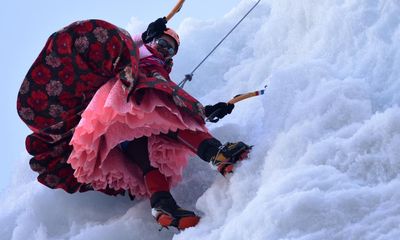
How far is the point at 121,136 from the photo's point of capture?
195 centimetres

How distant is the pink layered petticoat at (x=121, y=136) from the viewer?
1901 mm

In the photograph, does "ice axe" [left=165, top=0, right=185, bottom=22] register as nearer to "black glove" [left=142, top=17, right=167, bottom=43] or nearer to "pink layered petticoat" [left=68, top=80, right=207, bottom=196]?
"black glove" [left=142, top=17, right=167, bottom=43]

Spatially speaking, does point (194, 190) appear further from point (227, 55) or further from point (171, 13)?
point (227, 55)

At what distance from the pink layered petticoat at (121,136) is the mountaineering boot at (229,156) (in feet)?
0.53

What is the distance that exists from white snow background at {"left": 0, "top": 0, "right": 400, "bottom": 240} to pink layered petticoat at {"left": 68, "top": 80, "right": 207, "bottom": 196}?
0.43ft

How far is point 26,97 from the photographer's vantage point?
83.5 inches

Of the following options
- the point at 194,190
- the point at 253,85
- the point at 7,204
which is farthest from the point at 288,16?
the point at 7,204

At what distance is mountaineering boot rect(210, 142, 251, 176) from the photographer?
1847 millimetres

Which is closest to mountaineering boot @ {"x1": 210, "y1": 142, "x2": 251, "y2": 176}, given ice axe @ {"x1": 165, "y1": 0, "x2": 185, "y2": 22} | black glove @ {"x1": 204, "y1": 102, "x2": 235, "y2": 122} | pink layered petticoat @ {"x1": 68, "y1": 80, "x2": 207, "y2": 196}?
pink layered petticoat @ {"x1": 68, "y1": 80, "x2": 207, "y2": 196}

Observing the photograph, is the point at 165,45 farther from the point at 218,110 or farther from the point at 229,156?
the point at 229,156

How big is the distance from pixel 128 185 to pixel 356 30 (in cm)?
89

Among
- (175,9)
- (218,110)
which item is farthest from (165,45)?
(218,110)

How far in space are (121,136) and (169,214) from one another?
279 mm

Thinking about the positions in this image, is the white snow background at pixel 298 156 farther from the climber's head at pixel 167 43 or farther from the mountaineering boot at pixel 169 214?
the climber's head at pixel 167 43
